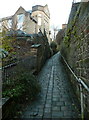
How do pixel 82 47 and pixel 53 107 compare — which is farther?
pixel 53 107

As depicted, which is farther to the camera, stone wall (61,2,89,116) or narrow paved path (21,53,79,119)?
narrow paved path (21,53,79,119)

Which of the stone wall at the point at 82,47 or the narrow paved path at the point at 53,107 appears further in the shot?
the narrow paved path at the point at 53,107

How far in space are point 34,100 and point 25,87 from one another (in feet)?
1.81

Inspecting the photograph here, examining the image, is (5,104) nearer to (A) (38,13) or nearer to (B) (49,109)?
(B) (49,109)

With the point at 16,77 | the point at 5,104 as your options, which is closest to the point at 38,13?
the point at 16,77

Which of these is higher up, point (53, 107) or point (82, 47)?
point (82, 47)

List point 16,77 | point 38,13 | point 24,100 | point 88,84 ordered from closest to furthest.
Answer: point 88,84 < point 24,100 < point 16,77 < point 38,13

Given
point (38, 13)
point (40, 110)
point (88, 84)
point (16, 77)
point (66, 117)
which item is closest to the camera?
point (88, 84)

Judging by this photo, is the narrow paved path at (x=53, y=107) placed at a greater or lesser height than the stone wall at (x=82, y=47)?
lesser

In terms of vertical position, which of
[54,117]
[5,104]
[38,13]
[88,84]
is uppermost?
[38,13]

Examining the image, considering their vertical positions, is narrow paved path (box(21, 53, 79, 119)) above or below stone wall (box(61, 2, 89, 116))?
below

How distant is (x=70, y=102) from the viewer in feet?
12.6

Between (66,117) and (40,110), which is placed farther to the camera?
(40,110)

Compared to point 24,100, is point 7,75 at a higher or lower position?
higher
